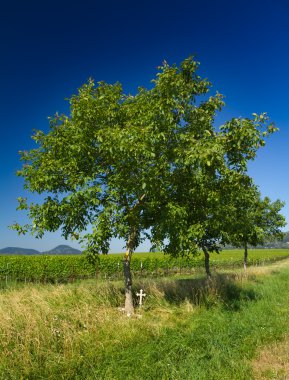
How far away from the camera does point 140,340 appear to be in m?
9.16

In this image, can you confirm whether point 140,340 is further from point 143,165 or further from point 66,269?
point 66,269

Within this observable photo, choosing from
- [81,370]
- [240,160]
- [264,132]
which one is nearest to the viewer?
[81,370]

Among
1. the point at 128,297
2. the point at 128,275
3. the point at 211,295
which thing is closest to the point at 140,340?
the point at 128,297

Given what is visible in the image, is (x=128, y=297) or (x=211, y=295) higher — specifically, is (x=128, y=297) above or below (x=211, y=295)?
above

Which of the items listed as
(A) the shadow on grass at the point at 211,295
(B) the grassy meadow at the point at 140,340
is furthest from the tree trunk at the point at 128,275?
(A) the shadow on grass at the point at 211,295

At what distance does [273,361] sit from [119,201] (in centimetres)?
693

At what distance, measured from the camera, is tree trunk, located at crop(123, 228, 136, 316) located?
12.2 m

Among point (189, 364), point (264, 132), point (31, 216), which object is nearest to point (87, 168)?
point (31, 216)

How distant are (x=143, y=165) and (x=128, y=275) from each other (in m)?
4.50

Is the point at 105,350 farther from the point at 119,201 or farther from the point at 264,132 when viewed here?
the point at 264,132

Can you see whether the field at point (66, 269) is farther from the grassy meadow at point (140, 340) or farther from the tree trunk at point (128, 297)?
the grassy meadow at point (140, 340)

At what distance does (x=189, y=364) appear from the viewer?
25.7 feet

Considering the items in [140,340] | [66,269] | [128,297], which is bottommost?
[66,269]

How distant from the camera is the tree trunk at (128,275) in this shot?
480 inches
